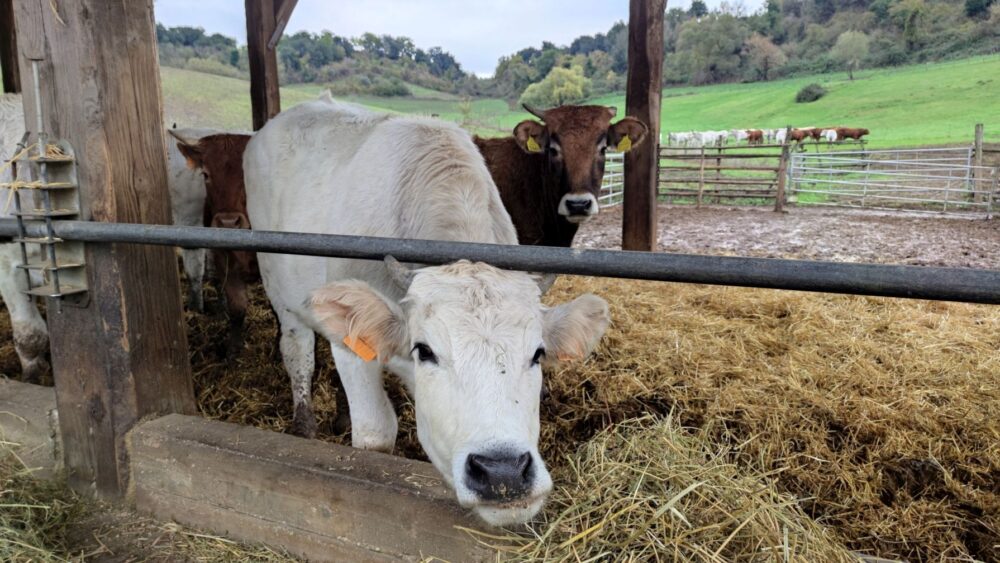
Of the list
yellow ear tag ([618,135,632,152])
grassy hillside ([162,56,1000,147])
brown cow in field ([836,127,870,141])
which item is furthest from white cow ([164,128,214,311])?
brown cow in field ([836,127,870,141])

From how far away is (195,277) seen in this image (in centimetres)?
571

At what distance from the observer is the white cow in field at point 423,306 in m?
1.65

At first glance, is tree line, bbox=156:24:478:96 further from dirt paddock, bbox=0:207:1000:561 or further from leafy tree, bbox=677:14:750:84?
dirt paddock, bbox=0:207:1000:561

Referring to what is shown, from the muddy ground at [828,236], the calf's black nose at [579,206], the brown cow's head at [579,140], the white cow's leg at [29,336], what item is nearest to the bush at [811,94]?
the muddy ground at [828,236]

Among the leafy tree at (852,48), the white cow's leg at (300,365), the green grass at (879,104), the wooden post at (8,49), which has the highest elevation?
the leafy tree at (852,48)

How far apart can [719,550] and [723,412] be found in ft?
6.19

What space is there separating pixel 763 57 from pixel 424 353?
72690mm

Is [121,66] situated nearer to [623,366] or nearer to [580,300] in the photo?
[580,300]

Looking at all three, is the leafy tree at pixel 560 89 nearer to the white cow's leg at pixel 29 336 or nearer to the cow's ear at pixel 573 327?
the white cow's leg at pixel 29 336

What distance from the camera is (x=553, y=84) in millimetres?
47062

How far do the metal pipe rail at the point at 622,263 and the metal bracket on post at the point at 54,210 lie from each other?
6 cm

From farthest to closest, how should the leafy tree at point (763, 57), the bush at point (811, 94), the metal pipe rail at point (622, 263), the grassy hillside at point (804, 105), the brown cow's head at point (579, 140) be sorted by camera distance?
the leafy tree at point (763, 57)
the bush at point (811, 94)
the grassy hillside at point (804, 105)
the brown cow's head at point (579, 140)
the metal pipe rail at point (622, 263)

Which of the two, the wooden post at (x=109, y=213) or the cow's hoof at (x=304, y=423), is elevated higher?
the wooden post at (x=109, y=213)

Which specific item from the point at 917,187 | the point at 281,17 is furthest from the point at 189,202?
the point at 917,187
